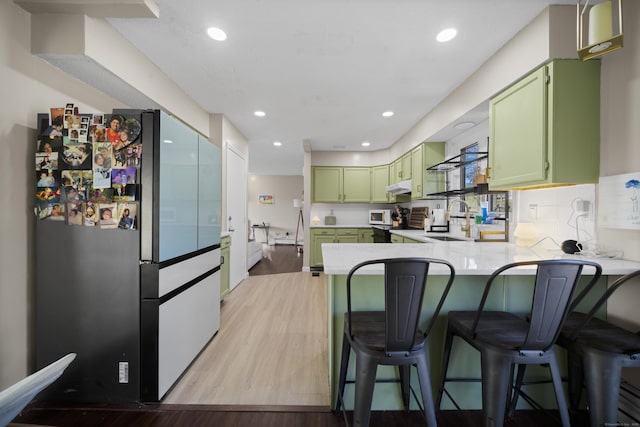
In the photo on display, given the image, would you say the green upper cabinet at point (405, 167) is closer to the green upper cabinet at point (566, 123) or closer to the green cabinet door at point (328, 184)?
the green cabinet door at point (328, 184)

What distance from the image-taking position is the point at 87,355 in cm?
170

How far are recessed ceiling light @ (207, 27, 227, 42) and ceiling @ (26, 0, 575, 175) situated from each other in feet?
0.15

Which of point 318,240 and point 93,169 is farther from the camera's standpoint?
point 318,240

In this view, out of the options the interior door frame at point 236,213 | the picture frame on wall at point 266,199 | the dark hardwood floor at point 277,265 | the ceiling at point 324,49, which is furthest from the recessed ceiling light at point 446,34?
the picture frame on wall at point 266,199

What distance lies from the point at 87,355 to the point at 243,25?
2412 mm

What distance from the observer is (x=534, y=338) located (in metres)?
1.20

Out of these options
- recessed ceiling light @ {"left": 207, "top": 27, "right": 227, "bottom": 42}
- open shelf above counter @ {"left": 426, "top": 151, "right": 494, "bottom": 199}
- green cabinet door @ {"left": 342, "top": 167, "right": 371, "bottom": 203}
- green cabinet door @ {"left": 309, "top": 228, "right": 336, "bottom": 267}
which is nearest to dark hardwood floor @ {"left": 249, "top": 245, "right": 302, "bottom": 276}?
green cabinet door @ {"left": 309, "top": 228, "right": 336, "bottom": 267}

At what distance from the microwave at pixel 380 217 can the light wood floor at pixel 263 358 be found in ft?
8.61

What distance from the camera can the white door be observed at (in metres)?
4.07

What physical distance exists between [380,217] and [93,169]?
4962 millimetres

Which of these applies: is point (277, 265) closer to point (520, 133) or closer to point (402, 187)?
point (402, 187)

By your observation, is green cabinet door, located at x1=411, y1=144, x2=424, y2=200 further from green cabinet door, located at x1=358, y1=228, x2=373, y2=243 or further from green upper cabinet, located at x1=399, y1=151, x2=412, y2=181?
green cabinet door, located at x1=358, y1=228, x2=373, y2=243

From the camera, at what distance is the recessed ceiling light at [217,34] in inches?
79.1

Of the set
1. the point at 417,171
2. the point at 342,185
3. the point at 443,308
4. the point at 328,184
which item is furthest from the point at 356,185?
the point at 443,308
